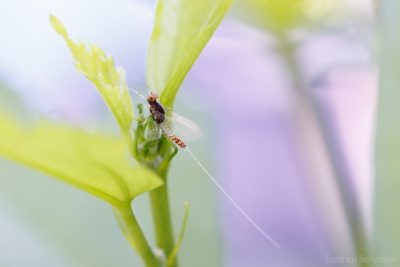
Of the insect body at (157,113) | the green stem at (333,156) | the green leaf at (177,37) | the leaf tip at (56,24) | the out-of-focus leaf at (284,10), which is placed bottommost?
the green stem at (333,156)

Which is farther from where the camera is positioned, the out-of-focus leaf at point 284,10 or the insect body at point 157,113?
the out-of-focus leaf at point 284,10

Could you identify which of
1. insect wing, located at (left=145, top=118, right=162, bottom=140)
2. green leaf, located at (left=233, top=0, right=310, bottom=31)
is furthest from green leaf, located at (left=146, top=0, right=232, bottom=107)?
green leaf, located at (left=233, top=0, right=310, bottom=31)

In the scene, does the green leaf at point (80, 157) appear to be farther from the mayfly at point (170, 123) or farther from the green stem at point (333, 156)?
the green stem at point (333, 156)

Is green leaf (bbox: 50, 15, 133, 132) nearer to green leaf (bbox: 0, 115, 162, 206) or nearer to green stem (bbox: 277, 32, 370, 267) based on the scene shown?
green leaf (bbox: 0, 115, 162, 206)

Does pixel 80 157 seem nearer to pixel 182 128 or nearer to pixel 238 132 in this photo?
pixel 182 128

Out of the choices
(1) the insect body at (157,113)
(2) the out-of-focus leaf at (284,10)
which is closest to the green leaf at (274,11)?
(2) the out-of-focus leaf at (284,10)

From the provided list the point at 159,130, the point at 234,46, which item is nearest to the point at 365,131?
the point at 234,46
